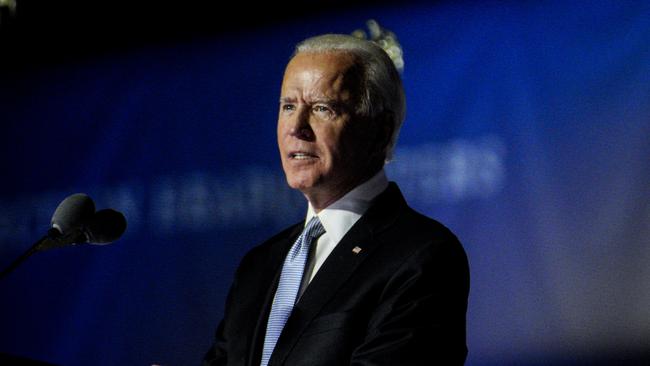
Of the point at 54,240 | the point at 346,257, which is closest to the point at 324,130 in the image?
the point at 346,257

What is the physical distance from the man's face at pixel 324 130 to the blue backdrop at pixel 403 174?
3.69ft

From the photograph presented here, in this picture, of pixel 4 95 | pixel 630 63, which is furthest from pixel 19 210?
pixel 630 63

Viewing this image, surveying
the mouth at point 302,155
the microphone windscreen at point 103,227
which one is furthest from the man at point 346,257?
the microphone windscreen at point 103,227

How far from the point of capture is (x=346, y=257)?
2391 millimetres

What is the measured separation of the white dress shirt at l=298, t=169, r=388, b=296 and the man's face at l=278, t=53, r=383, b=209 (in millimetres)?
27

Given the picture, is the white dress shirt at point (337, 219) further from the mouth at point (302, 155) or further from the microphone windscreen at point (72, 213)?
the microphone windscreen at point (72, 213)

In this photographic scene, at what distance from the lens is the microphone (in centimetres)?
232

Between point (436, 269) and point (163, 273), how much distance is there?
2130 millimetres

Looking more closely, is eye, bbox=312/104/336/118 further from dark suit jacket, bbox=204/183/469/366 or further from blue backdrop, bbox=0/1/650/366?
blue backdrop, bbox=0/1/650/366

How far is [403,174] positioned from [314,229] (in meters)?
1.24

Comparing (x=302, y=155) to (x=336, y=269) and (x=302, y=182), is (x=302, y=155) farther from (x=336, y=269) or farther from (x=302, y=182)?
(x=336, y=269)

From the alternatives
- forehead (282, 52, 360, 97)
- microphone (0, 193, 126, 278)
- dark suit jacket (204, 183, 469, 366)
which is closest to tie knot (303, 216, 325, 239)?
dark suit jacket (204, 183, 469, 366)

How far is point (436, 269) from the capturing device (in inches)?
Result: 90.3

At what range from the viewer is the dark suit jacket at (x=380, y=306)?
2221 millimetres
